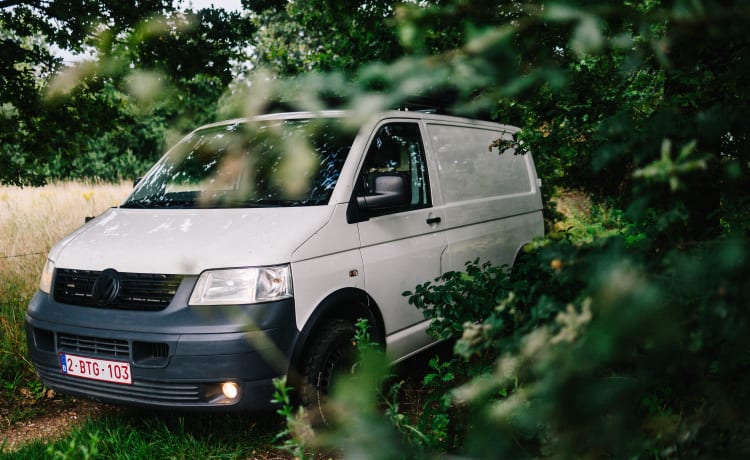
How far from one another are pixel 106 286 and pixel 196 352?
660 millimetres

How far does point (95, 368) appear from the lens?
3.22 m

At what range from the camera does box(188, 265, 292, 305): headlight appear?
310 cm

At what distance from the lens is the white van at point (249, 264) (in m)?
3.07

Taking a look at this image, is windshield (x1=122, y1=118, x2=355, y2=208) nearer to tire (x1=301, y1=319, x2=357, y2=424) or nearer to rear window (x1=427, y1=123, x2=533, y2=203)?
tire (x1=301, y1=319, x2=357, y2=424)

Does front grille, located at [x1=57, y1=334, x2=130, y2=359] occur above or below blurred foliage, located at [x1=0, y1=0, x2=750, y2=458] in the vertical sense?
below

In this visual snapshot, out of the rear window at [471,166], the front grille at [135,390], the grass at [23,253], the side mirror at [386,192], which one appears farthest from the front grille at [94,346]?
the rear window at [471,166]

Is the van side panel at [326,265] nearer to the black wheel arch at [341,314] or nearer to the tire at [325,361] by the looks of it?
the black wheel arch at [341,314]

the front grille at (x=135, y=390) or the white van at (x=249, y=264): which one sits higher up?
the white van at (x=249, y=264)

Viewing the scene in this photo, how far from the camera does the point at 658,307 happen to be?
3.26 feet

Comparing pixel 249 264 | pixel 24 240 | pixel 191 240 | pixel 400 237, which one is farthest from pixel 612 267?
pixel 24 240

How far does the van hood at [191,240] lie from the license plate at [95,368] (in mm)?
475

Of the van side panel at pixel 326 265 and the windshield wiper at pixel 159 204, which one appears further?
the windshield wiper at pixel 159 204

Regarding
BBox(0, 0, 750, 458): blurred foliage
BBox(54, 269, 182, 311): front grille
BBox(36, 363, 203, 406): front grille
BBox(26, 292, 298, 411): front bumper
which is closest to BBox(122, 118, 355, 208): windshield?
BBox(54, 269, 182, 311): front grille

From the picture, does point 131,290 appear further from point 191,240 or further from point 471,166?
point 471,166
